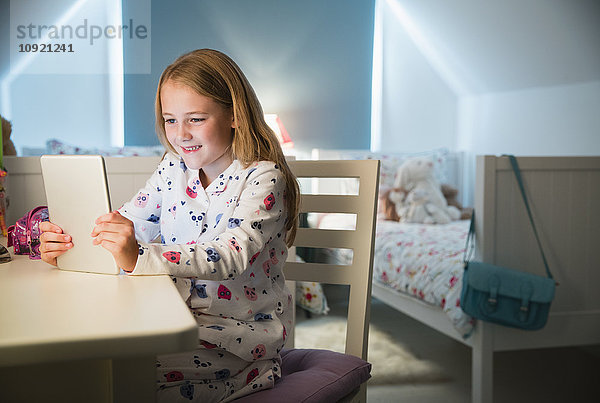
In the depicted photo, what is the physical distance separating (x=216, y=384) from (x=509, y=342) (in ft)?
4.81

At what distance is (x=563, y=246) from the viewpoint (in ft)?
6.80

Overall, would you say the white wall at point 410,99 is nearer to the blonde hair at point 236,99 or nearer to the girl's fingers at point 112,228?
the blonde hair at point 236,99

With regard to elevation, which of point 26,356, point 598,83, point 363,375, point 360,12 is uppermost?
point 360,12

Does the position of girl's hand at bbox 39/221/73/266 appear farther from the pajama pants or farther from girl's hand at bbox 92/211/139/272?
the pajama pants

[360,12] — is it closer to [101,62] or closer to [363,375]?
[101,62]

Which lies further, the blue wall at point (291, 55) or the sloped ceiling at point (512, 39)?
the blue wall at point (291, 55)

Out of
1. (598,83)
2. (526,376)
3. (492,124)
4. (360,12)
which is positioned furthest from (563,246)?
(360,12)

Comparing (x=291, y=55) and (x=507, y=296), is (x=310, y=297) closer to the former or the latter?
(x=507, y=296)

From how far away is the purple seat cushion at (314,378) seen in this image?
84cm

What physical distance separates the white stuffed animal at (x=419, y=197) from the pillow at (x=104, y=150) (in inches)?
51.9

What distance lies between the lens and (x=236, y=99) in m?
0.98

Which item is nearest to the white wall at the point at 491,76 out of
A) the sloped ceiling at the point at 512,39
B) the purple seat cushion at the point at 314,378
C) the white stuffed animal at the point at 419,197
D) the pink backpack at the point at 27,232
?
the sloped ceiling at the point at 512,39

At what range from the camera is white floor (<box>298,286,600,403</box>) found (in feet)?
6.84

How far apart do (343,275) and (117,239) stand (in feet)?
1.78
